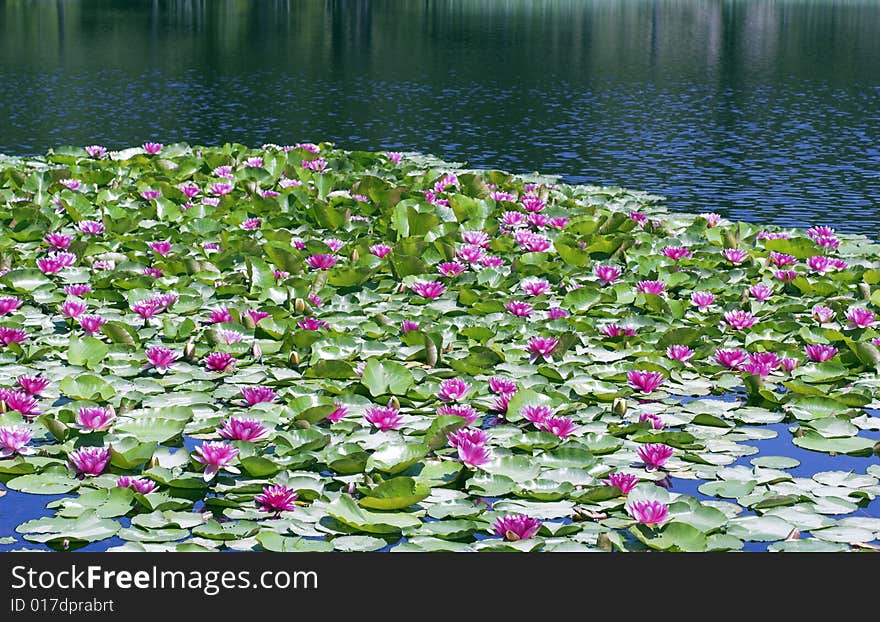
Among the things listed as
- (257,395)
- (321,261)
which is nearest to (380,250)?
(321,261)

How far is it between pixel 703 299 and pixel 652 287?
39 centimetres

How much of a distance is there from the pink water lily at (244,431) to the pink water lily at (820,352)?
3.13 meters

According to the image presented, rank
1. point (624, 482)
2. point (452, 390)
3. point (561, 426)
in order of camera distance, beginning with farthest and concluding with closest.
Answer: point (452, 390), point (561, 426), point (624, 482)

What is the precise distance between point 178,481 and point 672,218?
267 inches

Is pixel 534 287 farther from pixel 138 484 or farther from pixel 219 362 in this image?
pixel 138 484

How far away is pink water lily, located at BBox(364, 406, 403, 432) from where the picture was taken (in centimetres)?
548

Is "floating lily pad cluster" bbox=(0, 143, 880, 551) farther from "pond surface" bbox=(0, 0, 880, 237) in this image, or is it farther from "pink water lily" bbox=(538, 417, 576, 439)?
"pond surface" bbox=(0, 0, 880, 237)

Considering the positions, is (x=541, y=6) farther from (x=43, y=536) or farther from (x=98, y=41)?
(x=43, y=536)

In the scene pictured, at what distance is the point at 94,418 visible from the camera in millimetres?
5332

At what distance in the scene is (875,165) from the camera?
1788 centimetres

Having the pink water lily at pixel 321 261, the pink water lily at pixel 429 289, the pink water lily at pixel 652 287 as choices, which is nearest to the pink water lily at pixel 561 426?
the pink water lily at pixel 429 289

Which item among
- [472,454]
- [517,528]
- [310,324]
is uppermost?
[310,324]

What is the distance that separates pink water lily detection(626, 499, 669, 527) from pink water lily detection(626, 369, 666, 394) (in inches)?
56.8

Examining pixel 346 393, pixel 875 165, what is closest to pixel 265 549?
pixel 346 393
